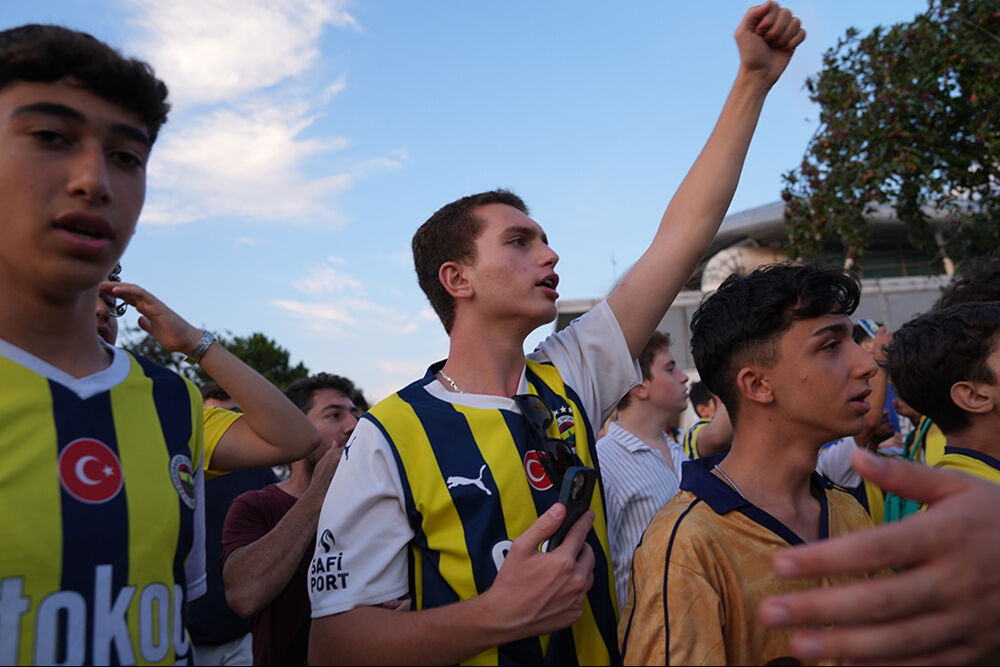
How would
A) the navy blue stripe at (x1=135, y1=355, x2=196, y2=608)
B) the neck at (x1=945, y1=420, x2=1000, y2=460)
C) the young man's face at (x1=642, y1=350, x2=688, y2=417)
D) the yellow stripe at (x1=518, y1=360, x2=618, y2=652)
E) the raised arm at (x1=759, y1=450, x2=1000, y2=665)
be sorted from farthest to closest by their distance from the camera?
the young man's face at (x1=642, y1=350, x2=688, y2=417) → the neck at (x1=945, y1=420, x2=1000, y2=460) → the yellow stripe at (x1=518, y1=360, x2=618, y2=652) → the navy blue stripe at (x1=135, y1=355, x2=196, y2=608) → the raised arm at (x1=759, y1=450, x2=1000, y2=665)

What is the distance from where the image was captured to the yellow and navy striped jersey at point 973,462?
2722 millimetres

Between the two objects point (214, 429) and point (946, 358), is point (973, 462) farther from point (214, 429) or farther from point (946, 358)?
point (214, 429)

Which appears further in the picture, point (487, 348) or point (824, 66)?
point (824, 66)

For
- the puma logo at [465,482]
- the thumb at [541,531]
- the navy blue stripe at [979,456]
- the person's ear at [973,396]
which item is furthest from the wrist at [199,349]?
the person's ear at [973,396]

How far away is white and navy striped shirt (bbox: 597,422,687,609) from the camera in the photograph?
12.8 ft

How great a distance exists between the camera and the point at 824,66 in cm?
1028

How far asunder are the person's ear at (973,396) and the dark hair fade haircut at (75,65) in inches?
127

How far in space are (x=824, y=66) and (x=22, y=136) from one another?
1094 centimetres

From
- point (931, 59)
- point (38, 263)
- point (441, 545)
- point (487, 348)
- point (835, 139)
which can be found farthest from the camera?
point (835, 139)

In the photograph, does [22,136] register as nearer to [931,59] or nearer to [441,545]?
[441,545]

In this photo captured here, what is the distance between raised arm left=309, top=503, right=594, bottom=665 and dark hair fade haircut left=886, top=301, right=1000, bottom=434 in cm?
214

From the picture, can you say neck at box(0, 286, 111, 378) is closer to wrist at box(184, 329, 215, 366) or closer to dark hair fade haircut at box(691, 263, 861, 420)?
wrist at box(184, 329, 215, 366)

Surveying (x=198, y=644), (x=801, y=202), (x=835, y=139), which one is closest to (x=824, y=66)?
(x=835, y=139)

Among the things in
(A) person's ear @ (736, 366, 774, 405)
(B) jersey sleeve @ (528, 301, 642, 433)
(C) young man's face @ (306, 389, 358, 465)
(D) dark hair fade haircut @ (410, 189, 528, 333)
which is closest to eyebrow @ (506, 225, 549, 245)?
(D) dark hair fade haircut @ (410, 189, 528, 333)
